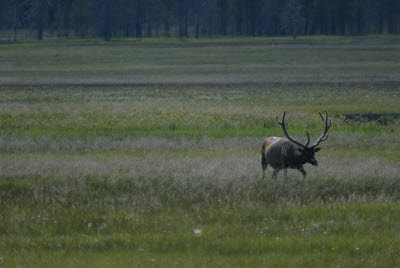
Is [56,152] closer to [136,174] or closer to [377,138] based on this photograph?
[136,174]

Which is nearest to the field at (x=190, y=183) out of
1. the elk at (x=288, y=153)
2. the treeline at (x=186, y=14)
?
the elk at (x=288, y=153)

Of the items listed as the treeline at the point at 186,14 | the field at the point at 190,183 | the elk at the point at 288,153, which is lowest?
the field at the point at 190,183

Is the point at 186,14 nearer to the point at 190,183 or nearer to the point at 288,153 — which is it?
the point at 190,183

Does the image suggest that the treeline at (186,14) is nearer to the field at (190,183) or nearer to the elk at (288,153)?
the field at (190,183)

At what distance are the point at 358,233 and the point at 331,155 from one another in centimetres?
851

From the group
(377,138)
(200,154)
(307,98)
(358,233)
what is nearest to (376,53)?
(307,98)

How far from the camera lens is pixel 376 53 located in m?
82.9

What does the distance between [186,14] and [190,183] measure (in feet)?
440

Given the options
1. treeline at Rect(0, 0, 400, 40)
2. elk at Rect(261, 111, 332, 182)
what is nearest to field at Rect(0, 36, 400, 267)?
elk at Rect(261, 111, 332, 182)

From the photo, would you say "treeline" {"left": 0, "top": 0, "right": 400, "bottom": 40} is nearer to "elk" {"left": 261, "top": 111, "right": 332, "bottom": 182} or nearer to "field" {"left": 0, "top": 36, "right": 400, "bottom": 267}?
"field" {"left": 0, "top": 36, "right": 400, "bottom": 267}

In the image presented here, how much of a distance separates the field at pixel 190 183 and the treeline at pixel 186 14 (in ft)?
320

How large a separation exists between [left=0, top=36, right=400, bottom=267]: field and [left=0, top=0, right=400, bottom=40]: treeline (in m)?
97.5

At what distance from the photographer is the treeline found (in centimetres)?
13488

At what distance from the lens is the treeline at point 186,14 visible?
13488 cm
